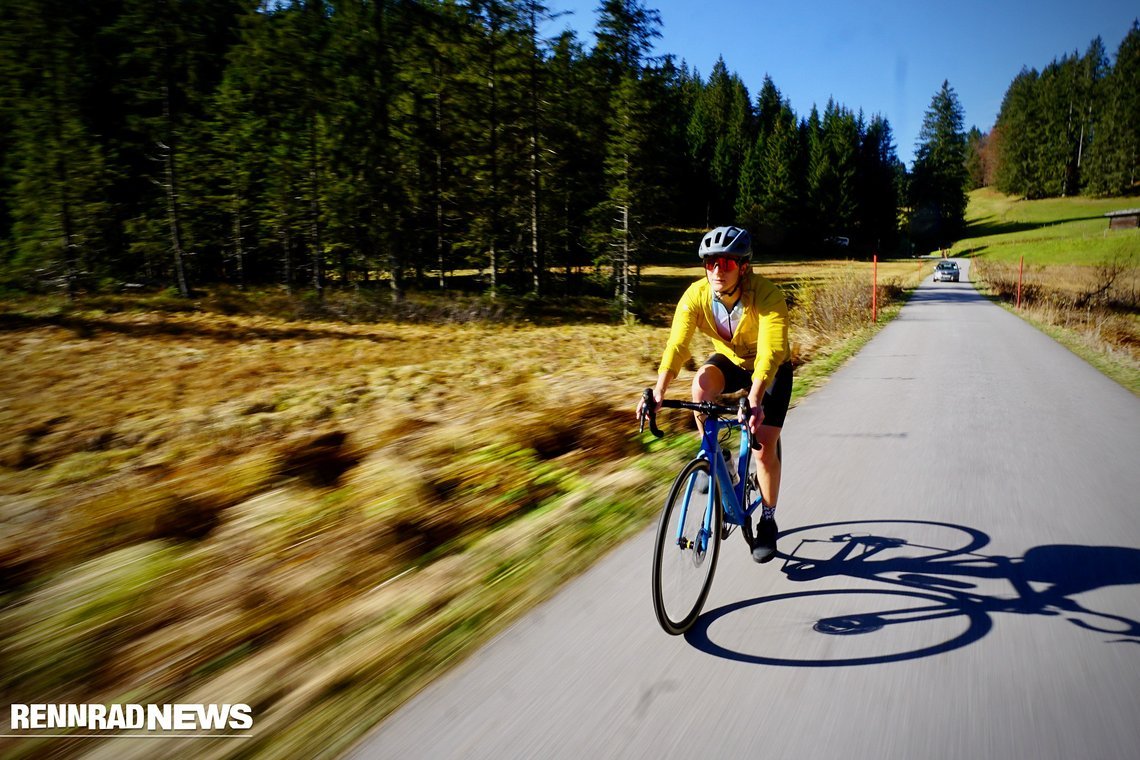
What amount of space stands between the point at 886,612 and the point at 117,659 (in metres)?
3.90

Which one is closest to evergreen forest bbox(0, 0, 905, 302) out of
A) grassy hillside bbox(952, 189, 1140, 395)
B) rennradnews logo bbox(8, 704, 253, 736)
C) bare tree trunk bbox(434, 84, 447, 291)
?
bare tree trunk bbox(434, 84, 447, 291)

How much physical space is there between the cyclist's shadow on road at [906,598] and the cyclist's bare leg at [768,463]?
47 centimetres

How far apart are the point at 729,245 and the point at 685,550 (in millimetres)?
1688

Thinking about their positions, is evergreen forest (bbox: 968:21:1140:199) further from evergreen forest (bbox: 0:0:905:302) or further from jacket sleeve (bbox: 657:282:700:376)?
jacket sleeve (bbox: 657:282:700:376)

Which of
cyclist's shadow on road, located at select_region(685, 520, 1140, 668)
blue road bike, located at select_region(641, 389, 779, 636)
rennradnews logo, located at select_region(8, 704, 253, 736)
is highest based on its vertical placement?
blue road bike, located at select_region(641, 389, 779, 636)

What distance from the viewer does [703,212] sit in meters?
75.4

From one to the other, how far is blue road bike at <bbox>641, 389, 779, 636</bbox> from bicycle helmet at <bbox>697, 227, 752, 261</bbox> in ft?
2.76

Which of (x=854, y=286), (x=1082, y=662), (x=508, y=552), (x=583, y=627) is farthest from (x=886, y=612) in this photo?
(x=854, y=286)

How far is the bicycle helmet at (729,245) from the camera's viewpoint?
3125 millimetres

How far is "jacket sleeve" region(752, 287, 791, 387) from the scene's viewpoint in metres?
3.00

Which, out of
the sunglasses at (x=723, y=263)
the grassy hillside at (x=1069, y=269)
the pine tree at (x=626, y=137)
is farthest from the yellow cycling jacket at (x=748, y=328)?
the pine tree at (x=626, y=137)

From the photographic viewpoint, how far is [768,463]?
353cm

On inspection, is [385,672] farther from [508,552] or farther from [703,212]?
[703,212]

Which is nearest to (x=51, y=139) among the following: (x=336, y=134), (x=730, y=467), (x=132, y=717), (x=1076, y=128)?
(x=336, y=134)
